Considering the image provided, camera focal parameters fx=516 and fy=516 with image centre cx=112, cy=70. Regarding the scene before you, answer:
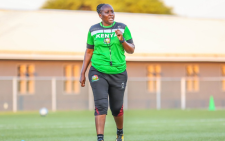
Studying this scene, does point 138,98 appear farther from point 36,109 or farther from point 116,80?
point 116,80

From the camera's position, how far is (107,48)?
7348mm

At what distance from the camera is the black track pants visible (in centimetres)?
734

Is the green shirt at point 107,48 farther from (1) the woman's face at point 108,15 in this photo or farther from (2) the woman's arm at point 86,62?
(2) the woman's arm at point 86,62

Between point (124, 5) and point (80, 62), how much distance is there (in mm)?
26707

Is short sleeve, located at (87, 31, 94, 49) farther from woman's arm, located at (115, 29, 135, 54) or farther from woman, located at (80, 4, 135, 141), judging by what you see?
woman's arm, located at (115, 29, 135, 54)

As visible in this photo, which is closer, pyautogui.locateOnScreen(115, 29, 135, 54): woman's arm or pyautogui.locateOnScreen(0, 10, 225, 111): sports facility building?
pyautogui.locateOnScreen(115, 29, 135, 54): woman's arm

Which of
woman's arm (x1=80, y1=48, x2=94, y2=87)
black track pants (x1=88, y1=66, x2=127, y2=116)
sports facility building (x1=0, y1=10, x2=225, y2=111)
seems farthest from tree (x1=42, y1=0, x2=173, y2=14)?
black track pants (x1=88, y1=66, x2=127, y2=116)

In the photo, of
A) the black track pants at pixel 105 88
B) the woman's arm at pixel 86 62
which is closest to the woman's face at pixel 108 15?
the woman's arm at pixel 86 62

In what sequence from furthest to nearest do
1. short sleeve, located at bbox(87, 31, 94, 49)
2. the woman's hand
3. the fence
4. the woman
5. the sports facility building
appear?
the sports facility building
the fence
short sleeve, located at bbox(87, 31, 94, 49)
the woman
the woman's hand

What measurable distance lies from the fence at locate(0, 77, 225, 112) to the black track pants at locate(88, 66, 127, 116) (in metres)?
18.1

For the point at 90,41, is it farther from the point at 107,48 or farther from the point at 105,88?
the point at 105,88

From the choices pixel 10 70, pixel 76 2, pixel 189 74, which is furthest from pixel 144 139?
pixel 76 2

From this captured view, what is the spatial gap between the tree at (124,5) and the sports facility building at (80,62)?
67.9 ft

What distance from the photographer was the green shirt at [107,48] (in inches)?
288
